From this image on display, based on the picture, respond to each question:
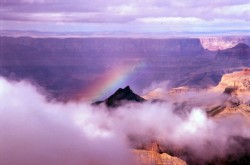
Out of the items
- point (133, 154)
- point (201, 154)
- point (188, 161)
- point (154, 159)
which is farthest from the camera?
point (201, 154)

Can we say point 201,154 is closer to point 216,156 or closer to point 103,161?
point 216,156

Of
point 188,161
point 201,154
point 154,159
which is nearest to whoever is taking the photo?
point 154,159

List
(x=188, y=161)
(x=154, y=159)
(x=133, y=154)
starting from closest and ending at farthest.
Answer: (x=154, y=159) < (x=133, y=154) < (x=188, y=161)

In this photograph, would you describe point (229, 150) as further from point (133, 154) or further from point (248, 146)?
point (133, 154)

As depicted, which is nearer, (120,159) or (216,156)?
(120,159)

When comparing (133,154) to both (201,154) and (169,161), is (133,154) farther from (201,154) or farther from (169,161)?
(201,154)

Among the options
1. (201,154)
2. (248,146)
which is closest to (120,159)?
(201,154)

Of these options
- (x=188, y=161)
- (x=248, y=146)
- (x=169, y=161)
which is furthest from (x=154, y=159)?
(x=248, y=146)

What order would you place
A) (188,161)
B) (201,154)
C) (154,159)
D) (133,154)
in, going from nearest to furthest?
(154,159)
(133,154)
(188,161)
(201,154)

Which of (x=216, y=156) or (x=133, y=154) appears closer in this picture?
(x=133, y=154)
